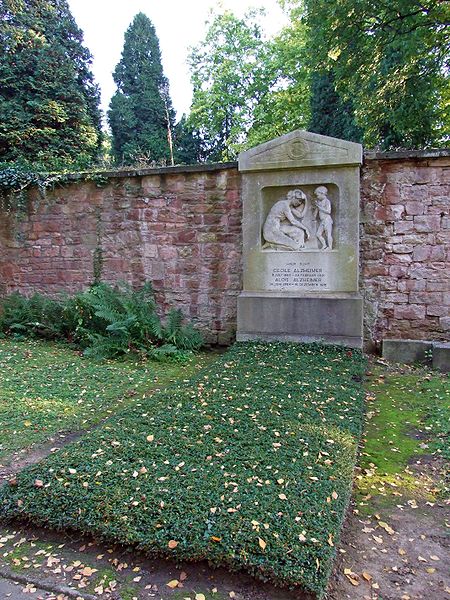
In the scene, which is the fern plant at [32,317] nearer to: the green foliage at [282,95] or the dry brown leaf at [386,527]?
the dry brown leaf at [386,527]

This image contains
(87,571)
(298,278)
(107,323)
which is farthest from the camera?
(107,323)

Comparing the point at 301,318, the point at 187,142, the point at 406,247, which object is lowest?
the point at 301,318

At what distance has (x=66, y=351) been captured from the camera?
6688mm

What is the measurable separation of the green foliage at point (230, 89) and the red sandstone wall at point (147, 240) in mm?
17287

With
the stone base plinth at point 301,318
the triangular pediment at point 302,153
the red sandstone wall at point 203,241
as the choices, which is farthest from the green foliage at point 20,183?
the stone base plinth at point 301,318

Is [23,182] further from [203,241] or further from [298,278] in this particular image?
[298,278]

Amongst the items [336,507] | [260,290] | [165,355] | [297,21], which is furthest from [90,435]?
[297,21]

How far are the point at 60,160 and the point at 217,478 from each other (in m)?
12.2

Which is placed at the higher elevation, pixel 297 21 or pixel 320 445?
pixel 297 21

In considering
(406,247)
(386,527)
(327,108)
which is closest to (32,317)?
(406,247)

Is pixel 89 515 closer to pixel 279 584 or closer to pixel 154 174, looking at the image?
pixel 279 584

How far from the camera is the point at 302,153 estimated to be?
6.04 m

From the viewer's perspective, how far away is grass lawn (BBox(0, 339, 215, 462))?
374 centimetres

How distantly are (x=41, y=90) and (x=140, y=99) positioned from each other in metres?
11.2
